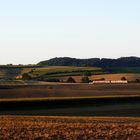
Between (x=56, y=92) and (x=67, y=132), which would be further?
(x=56, y=92)

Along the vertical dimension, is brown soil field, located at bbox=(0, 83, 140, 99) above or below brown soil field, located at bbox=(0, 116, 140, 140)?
above

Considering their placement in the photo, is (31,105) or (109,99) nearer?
(31,105)

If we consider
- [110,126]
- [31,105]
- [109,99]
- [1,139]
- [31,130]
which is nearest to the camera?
[1,139]

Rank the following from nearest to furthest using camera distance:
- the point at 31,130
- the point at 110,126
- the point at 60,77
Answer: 1. the point at 31,130
2. the point at 110,126
3. the point at 60,77

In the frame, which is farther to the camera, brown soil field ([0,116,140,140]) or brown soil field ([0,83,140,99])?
brown soil field ([0,83,140,99])

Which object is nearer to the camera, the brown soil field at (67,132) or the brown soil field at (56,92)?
the brown soil field at (67,132)

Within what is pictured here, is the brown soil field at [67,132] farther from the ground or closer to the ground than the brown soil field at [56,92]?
closer to the ground

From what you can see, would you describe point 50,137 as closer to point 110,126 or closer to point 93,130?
point 93,130

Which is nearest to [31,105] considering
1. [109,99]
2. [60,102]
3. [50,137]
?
[60,102]

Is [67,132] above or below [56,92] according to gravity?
below

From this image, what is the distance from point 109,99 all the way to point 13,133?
42.4 m

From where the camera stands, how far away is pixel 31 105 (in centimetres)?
5503

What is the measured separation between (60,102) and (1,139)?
3740 cm

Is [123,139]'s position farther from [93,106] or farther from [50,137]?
[93,106]
